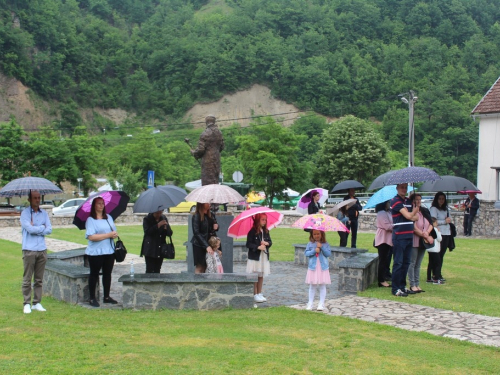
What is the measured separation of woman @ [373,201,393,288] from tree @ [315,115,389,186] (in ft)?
136

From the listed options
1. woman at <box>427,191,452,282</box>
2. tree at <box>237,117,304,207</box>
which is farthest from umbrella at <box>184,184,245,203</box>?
tree at <box>237,117,304,207</box>

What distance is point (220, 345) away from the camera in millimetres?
7273

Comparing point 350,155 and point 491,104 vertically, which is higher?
point 491,104

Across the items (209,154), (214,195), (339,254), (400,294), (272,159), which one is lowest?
(400,294)

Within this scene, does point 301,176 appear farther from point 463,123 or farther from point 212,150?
point 463,123

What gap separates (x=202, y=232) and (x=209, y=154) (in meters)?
3.44

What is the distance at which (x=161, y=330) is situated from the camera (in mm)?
8039

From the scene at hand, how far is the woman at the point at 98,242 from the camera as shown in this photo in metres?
9.61

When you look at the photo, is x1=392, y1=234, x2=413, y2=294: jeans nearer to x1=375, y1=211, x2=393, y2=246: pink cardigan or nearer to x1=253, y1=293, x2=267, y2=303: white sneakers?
x1=375, y1=211, x2=393, y2=246: pink cardigan

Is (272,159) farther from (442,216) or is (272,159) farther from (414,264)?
(414,264)

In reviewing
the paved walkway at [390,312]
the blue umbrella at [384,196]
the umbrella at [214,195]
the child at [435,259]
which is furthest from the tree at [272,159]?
the umbrella at [214,195]

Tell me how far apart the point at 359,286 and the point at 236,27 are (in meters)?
116

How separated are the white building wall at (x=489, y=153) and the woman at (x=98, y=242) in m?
25.3

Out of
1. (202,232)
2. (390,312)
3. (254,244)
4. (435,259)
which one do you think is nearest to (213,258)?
(202,232)
